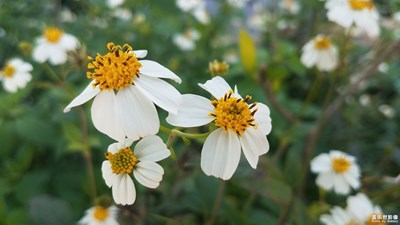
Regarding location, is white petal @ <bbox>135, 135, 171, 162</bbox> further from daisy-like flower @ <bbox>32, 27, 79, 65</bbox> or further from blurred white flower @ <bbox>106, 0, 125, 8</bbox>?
blurred white flower @ <bbox>106, 0, 125, 8</bbox>

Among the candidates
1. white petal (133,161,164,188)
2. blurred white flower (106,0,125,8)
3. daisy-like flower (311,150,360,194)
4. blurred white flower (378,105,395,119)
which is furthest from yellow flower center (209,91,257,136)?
blurred white flower (378,105,395,119)

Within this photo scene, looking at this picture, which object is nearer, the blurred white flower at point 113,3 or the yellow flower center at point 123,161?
the yellow flower center at point 123,161

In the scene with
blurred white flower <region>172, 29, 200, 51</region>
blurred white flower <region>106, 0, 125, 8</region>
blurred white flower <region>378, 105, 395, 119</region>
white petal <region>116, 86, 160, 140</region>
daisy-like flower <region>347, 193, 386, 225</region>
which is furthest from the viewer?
blurred white flower <region>172, 29, 200, 51</region>

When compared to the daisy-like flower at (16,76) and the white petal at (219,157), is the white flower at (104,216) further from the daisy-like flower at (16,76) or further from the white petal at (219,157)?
the daisy-like flower at (16,76)

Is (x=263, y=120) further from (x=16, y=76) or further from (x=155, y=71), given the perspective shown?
(x=16, y=76)

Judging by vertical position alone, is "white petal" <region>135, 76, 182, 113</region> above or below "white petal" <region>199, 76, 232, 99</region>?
below

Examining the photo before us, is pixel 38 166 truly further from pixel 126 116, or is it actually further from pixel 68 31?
pixel 126 116

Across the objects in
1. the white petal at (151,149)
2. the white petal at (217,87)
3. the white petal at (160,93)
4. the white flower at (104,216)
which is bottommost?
the white flower at (104,216)

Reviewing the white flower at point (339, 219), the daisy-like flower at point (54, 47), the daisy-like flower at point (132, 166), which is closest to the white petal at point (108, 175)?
the daisy-like flower at point (132, 166)
